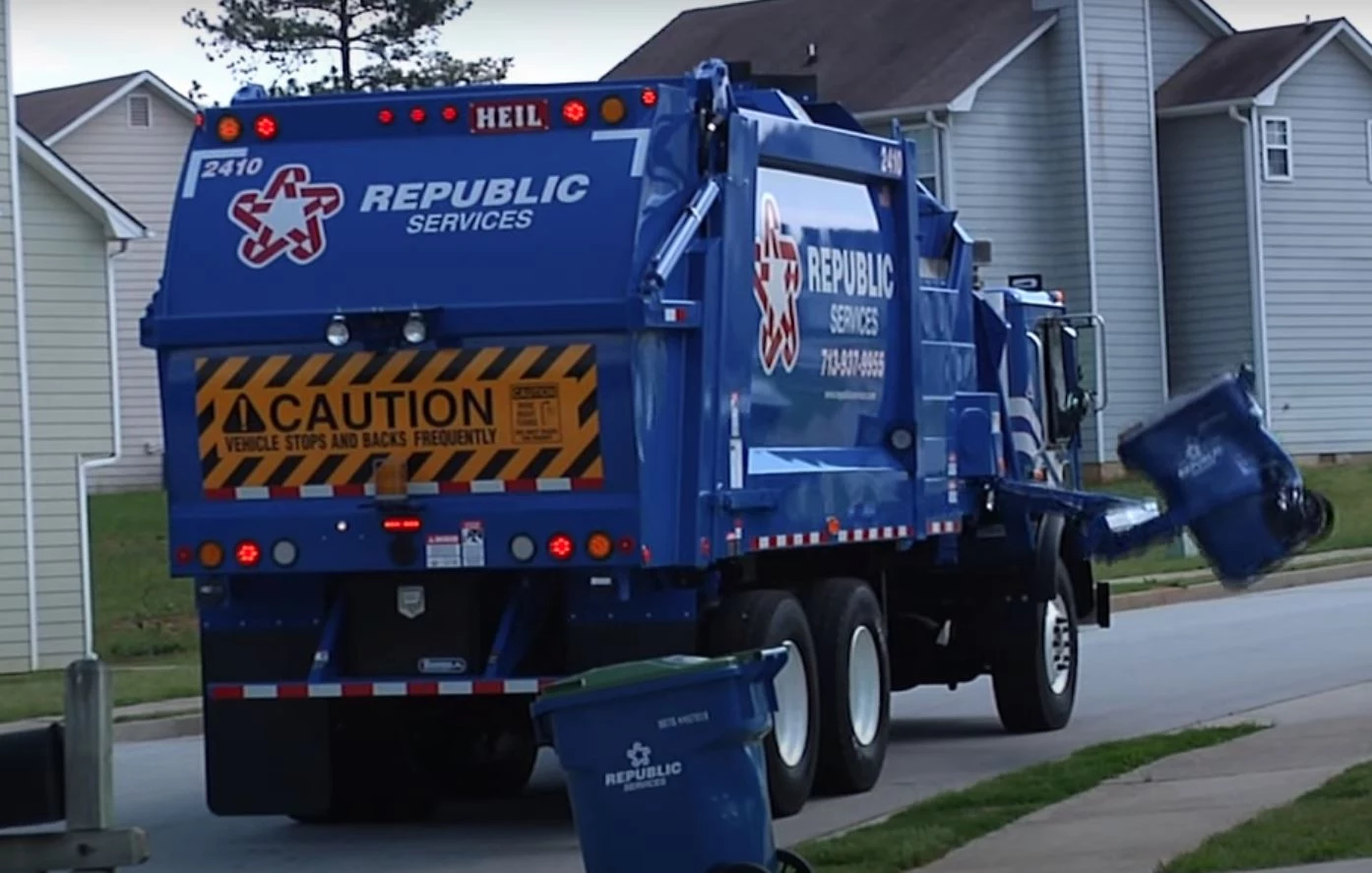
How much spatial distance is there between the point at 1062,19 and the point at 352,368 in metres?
34.8

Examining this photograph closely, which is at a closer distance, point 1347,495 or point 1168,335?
point 1347,495

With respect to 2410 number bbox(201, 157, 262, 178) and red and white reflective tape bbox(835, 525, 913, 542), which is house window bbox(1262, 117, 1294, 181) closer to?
red and white reflective tape bbox(835, 525, 913, 542)

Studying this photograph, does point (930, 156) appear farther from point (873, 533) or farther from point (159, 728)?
point (873, 533)

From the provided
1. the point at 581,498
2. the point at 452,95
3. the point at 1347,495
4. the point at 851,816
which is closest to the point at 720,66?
the point at 452,95

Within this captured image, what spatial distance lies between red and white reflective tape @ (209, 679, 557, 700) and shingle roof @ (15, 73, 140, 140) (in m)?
39.8

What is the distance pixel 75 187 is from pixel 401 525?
62.4ft

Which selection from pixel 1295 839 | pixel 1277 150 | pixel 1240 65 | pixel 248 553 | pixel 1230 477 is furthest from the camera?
pixel 1240 65

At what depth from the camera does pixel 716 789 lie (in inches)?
389

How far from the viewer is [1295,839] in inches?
439

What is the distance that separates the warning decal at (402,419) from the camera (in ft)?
43.0

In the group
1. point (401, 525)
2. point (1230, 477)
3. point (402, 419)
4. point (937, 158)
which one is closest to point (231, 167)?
point (402, 419)

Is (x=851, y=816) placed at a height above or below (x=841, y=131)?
below

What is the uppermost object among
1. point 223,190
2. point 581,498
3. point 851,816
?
point 223,190

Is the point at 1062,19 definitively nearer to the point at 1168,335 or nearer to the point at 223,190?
the point at 1168,335
